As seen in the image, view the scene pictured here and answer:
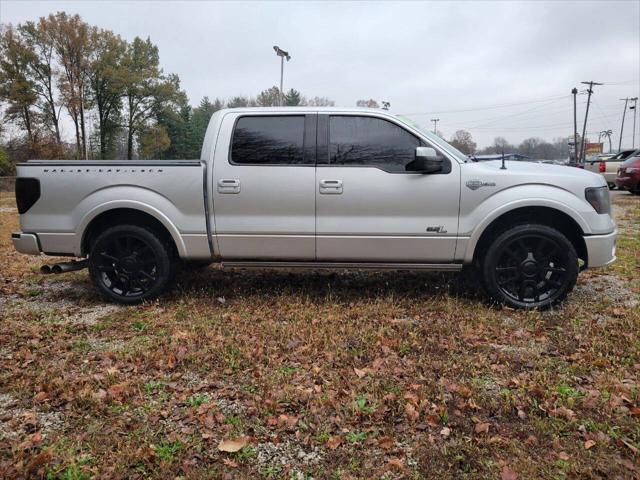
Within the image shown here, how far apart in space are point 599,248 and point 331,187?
2597 millimetres

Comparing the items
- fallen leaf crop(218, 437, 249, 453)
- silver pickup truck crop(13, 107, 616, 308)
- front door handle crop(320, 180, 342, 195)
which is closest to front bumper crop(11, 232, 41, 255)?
silver pickup truck crop(13, 107, 616, 308)

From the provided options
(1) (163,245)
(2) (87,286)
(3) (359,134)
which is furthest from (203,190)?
(2) (87,286)

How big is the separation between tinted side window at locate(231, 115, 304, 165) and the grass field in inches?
57.4

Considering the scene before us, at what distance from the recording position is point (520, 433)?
8.91 feet

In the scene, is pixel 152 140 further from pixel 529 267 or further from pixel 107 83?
pixel 529 267

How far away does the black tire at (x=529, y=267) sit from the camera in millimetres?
4523

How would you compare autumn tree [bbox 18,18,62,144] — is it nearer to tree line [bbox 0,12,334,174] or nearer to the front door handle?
tree line [bbox 0,12,334,174]

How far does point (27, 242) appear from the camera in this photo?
4.87 metres

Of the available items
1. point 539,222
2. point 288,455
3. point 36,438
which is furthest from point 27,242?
point 539,222

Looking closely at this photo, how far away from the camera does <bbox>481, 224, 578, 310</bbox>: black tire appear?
452 centimetres

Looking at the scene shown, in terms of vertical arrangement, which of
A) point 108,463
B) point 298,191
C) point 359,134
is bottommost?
point 108,463

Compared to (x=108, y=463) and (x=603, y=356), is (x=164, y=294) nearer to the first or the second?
(x=108, y=463)

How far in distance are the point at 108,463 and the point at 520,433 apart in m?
2.25

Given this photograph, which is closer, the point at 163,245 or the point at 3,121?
the point at 163,245
